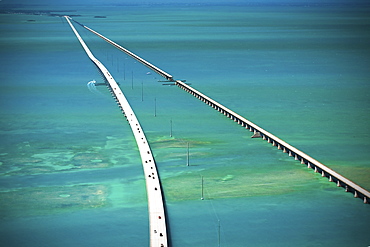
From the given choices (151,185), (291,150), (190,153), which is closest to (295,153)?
(291,150)

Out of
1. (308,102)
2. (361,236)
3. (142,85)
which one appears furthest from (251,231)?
(142,85)

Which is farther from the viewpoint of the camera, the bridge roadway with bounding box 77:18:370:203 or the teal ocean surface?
the bridge roadway with bounding box 77:18:370:203

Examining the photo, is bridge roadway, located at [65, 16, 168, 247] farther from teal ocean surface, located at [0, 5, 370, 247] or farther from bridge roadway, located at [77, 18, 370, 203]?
bridge roadway, located at [77, 18, 370, 203]

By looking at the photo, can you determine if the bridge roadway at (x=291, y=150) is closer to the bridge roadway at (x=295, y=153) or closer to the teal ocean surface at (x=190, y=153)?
the bridge roadway at (x=295, y=153)

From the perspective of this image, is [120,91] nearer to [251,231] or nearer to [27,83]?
[27,83]

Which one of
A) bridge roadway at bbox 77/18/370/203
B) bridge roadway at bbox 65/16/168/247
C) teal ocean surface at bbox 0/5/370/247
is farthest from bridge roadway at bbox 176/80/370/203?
bridge roadway at bbox 65/16/168/247

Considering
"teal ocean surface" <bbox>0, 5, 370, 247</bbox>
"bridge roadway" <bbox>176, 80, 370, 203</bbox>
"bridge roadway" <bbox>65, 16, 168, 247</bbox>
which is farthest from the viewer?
"bridge roadway" <bbox>176, 80, 370, 203</bbox>

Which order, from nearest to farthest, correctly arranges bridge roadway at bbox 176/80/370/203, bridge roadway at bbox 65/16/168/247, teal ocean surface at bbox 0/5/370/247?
bridge roadway at bbox 65/16/168/247 → teal ocean surface at bbox 0/5/370/247 → bridge roadway at bbox 176/80/370/203

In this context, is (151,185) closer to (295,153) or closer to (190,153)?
(190,153)

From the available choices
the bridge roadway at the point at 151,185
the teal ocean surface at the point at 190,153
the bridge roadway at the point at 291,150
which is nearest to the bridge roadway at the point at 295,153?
the bridge roadway at the point at 291,150
